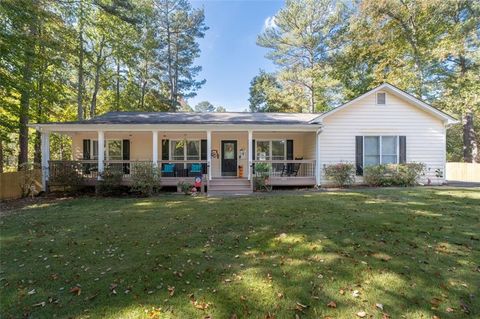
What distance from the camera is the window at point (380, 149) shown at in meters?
13.9

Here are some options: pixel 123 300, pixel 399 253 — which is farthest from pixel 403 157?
pixel 123 300

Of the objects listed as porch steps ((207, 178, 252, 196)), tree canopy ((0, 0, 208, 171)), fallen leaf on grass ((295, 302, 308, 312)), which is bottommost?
fallen leaf on grass ((295, 302, 308, 312))

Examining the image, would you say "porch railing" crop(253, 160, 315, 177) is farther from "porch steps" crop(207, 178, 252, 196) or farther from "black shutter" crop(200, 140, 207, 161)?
"black shutter" crop(200, 140, 207, 161)

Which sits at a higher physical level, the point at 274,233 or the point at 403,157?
the point at 403,157

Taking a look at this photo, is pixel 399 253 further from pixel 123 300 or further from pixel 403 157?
pixel 403 157

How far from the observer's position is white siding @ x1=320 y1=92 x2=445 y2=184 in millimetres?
13852

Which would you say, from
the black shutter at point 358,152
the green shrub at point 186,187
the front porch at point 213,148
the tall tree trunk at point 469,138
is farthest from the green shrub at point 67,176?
the tall tree trunk at point 469,138

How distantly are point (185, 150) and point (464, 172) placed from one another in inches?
745

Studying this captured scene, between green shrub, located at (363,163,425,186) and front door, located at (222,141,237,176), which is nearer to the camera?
green shrub, located at (363,163,425,186)

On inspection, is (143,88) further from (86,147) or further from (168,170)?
(168,170)

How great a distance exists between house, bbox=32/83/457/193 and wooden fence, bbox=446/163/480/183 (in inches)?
282

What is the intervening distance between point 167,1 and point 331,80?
56.4 ft

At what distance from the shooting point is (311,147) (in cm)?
1462

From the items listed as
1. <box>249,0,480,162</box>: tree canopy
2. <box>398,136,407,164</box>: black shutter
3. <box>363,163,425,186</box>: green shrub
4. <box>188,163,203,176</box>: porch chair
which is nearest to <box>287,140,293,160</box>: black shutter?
<box>363,163,425,186</box>: green shrub
